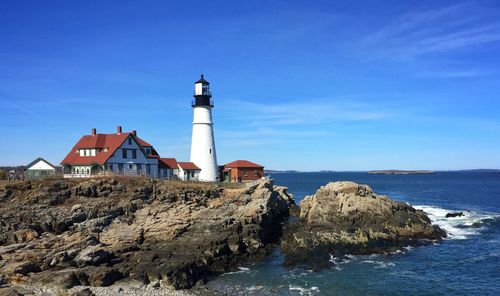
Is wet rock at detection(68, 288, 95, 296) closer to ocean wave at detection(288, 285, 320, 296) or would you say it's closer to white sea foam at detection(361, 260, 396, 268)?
ocean wave at detection(288, 285, 320, 296)

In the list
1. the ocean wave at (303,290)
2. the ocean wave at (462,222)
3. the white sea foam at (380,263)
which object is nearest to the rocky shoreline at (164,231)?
the white sea foam at (380,263)

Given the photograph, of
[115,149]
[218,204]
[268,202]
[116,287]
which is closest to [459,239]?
[268,202]

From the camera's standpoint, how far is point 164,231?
31.1 metres

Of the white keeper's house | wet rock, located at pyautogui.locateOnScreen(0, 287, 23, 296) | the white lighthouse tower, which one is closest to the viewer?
wet rock, located at pyautogui.locateOnScreen(0, 287, 23, 296)

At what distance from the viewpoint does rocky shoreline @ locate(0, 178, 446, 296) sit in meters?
25.0

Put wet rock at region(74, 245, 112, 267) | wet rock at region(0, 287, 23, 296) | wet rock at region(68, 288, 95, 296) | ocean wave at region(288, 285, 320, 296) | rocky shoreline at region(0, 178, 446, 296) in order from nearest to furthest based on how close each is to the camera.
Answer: wet rock at region(0, 287, 23, 296), wet rock at region(68, 288, 95, 296), ocean wave at region(288, 285, 320, 296), rocky shoreline at region(0, 178, 446, 296), wet rock at region(74, 245, 112, 267)

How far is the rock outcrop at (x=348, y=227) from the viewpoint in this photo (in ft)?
103

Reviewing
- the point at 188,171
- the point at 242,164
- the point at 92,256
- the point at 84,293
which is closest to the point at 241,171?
the point at 242,164

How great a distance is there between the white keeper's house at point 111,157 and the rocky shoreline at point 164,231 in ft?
19.8

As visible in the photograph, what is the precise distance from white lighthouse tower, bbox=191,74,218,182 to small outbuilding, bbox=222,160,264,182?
4.69m

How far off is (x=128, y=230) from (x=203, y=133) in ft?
60.1

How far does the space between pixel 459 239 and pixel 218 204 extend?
20690mm

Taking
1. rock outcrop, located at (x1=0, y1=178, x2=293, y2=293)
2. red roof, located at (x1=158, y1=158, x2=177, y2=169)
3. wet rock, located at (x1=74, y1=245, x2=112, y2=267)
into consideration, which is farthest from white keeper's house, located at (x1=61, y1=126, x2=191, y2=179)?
wet rock, located at (x1=74, y1=245, x2=112, y2=267)

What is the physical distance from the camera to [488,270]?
92.3 feet
